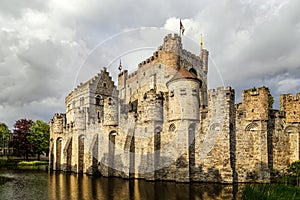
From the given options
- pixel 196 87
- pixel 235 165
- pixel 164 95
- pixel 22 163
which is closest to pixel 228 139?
pixel 235 165

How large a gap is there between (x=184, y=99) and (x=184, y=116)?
1796 millimetres

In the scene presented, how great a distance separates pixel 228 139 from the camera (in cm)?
2470

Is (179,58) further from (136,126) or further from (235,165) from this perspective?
(235,165)

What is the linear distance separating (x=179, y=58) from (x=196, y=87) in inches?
458

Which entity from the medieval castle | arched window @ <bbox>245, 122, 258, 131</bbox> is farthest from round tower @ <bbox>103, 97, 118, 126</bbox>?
arched window @ <bbox>245, 122, 258, 131</bbox>

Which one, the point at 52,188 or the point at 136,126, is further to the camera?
the point at 136,126

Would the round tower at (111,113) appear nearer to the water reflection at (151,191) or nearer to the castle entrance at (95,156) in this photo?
the castle entrance at (95,156)

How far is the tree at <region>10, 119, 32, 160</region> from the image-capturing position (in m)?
54.5

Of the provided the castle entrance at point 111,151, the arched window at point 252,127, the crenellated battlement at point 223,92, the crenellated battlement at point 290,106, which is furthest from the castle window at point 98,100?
the crenellated battlement at point 290,106

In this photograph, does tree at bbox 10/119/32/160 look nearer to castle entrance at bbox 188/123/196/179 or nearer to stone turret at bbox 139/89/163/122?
stone turret at bbox 139/89/163/122

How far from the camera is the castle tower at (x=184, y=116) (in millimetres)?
25797

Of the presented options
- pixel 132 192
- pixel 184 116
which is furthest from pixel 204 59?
pixel 132 192

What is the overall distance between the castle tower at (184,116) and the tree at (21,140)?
128 ft

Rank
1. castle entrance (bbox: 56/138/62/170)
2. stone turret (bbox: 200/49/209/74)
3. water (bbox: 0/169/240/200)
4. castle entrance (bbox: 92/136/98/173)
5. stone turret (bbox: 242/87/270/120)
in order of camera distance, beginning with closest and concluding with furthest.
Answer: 1. water (bbox: 0/169/240/200)
2. stone turret (bbox: 242/87/270/120)
3. castle entrance (bbox: 92/136/98/173)
4. castle entrance (bbox: 56/138/62/170)
5. stone turret (bbox: 200/49/209/74)
